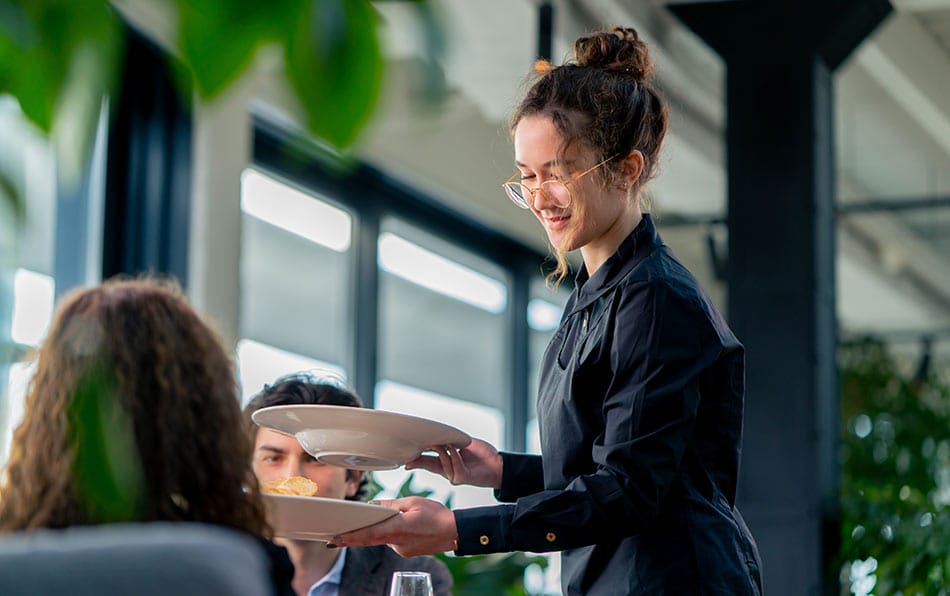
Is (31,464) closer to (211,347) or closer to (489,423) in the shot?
(211,347)

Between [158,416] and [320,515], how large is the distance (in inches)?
26.2

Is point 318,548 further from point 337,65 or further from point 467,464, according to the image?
point 337,65

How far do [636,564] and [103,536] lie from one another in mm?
1202

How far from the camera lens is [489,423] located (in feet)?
28.4

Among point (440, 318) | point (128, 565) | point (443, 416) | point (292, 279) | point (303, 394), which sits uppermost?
point (440, 318)

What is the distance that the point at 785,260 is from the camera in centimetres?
525

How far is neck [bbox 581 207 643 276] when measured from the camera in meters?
1.97

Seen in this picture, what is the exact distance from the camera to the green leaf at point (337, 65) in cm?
60

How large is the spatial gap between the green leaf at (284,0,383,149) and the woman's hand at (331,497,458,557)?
4.11 ft

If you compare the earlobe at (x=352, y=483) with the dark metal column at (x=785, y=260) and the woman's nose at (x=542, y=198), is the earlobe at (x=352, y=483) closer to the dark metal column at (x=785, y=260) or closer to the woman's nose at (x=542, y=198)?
the woman's nose at (x=542, y=198)

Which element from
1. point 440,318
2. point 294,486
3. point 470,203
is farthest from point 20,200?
point 440,318

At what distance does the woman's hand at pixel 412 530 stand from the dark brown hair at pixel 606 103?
16.6 inches

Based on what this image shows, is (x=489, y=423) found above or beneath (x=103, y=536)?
above

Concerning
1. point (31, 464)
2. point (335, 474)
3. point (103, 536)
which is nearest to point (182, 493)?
point (31, 464)
